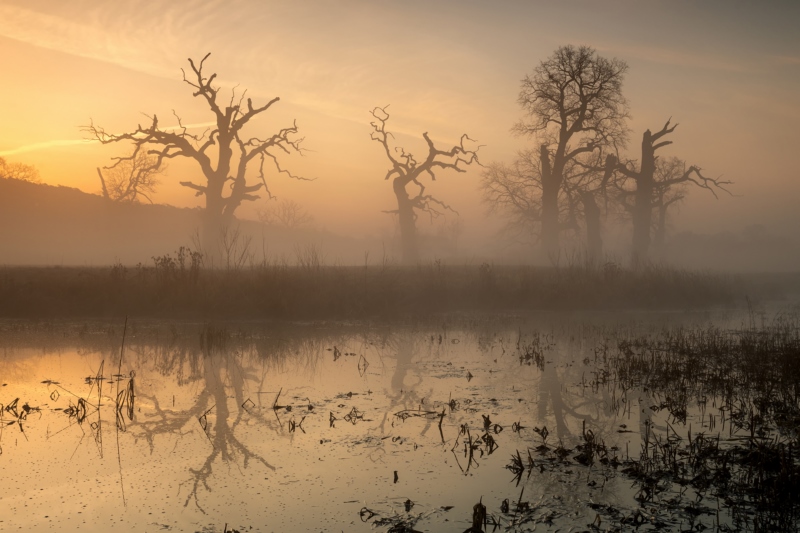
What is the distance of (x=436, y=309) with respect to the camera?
19.9 meters

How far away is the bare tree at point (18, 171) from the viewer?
227 feet

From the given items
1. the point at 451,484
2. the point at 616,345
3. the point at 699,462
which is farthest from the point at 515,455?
the point at 616,345

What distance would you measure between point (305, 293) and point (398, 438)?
1226 cm

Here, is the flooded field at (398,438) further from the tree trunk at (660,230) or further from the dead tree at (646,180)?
the tree trunk at (660,230)

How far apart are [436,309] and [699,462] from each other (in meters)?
14.2

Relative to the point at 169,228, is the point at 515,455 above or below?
below

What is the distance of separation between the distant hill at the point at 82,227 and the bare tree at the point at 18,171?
2323mm

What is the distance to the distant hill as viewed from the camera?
2448 inches

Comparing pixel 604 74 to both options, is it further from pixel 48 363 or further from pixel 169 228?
pixel 169 228

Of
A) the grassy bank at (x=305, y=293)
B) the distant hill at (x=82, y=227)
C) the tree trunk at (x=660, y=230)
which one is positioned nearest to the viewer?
the grassy bank at (x=305, y=293)

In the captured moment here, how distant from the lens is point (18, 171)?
233 feet

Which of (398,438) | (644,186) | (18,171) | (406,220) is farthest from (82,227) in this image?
(398,438)

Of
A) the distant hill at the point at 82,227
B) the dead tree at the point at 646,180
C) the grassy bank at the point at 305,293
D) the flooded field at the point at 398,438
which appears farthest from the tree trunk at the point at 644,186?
the distant hill at the point at 82,227

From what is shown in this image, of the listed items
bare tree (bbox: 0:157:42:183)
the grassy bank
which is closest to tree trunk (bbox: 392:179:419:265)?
the grassy bank
